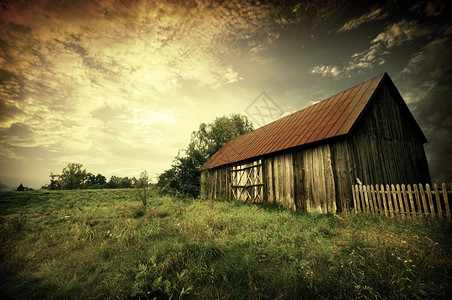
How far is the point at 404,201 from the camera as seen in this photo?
6.02m

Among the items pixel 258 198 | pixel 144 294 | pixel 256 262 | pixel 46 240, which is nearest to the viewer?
pixel 144 294

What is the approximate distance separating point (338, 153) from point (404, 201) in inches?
109

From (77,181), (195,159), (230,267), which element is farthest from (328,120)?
(77,181)

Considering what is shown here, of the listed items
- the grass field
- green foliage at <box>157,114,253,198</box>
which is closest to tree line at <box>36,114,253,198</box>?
green foliage at <box>157,114,253,198</box>

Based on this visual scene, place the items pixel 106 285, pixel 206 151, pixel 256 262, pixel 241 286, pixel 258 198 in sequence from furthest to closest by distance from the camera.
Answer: pixel 206 151 → pixel 258 198 → pixel 256 262 → pixel 106 285 → pixel 241 286

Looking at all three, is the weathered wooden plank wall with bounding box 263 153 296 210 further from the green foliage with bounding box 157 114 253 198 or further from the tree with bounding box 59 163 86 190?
the tree with bounding box 59 163 86 190

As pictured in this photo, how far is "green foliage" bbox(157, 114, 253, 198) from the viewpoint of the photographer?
19609 millimetres

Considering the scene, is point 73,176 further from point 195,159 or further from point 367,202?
point 367,202

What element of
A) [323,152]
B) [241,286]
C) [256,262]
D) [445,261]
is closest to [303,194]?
[323,152]

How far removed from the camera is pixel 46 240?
16.5ft

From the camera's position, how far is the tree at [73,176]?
41138 millimetres

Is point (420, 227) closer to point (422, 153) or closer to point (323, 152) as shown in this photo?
point (323, 152)

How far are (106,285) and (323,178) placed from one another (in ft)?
28.2

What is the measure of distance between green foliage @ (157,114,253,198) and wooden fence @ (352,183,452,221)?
39.7ft
